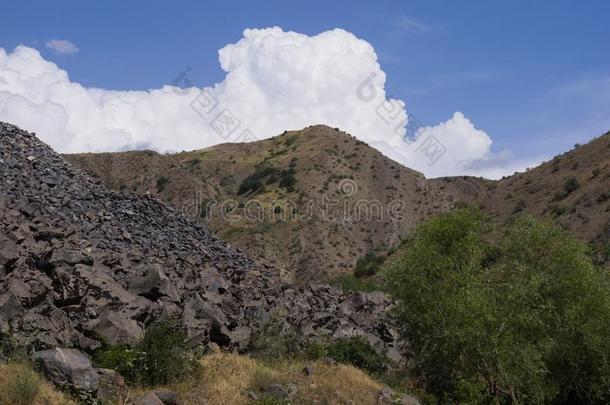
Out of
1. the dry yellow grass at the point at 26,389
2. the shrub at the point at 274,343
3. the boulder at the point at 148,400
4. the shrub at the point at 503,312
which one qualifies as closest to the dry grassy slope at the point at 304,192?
the shrub at the point at 503,312

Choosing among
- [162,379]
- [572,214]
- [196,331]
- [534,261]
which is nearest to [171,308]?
[196,331]

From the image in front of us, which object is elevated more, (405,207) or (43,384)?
(405,207)

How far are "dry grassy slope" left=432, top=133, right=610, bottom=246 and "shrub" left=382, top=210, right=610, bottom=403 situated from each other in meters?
30.2

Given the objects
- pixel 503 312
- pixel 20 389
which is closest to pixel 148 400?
pixel 20 389

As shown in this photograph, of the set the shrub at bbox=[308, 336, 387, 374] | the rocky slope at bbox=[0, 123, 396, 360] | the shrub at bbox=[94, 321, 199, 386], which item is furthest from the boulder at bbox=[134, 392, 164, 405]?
the shrub at bbox=[308, 336, 387, 374]

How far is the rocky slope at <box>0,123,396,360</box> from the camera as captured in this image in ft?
56.0

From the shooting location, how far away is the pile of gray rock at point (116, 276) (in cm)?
1706

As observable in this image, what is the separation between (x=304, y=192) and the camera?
8881 cm

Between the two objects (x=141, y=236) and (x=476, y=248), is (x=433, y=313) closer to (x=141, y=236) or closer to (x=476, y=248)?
(x=476, y=248)

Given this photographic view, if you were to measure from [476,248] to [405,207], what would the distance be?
222 ft

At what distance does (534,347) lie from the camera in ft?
68.3

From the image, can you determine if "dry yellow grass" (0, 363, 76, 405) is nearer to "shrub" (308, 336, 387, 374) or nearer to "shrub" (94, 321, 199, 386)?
"shrub" (94, 321, 199, 386)

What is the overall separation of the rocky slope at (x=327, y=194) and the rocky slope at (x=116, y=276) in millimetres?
30273

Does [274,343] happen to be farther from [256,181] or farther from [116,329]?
[256,181]
